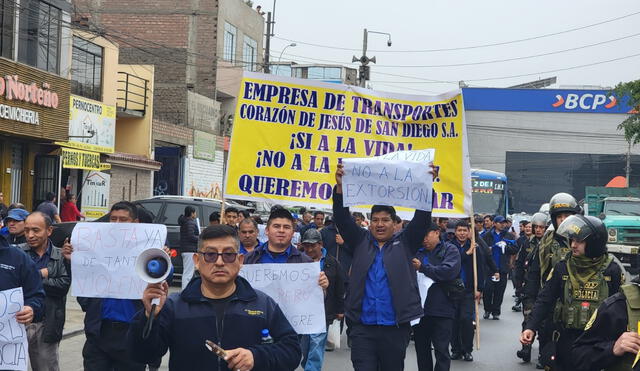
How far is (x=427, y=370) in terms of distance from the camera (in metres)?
8.91

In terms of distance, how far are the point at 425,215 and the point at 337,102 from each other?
197cm

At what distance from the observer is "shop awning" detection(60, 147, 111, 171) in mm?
24406

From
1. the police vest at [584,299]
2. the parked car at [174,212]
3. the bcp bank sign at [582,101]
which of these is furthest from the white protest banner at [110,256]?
the bcp bank sign at [582,101]

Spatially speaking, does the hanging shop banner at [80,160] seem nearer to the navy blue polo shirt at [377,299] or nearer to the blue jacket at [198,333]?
the navy blue polo shirt at [377,299]

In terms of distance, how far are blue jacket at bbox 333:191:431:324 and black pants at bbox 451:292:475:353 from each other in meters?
4.57

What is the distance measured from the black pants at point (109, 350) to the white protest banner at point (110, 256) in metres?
0.33

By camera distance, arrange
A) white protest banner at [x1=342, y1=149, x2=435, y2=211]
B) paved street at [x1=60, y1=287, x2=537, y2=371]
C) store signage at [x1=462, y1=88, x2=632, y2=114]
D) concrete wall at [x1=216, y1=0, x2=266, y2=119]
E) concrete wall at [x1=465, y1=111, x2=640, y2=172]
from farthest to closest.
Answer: store signage at [x1=462, y1=88, x2=632, y2=114] → concrete wall at [x1=465, y1=111, x2=640, y2=172] → concrete wall at [x1=216, y1=0, x2=266, y2=119] → paved street at [x1=60, y1=287, x2=537, y2=371] → white protest banner at [x1=342, y1=149, x2=435, y2=211]

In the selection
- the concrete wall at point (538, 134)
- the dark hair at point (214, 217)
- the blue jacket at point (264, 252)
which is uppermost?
the concrete wall at point (538, 134)

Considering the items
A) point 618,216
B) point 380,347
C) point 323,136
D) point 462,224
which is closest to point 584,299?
point 380,347

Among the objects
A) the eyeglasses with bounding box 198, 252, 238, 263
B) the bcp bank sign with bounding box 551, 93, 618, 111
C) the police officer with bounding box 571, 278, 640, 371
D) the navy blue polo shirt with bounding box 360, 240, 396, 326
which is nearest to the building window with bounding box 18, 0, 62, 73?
the navy blue polo shirt with bounding box 360, 240, 396, 326

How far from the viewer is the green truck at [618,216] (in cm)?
2969

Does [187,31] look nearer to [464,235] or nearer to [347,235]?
[464,235]

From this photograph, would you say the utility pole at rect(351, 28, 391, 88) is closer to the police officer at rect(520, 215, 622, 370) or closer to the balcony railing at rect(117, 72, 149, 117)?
the balcony railing at rect(117, 72, 149, 117)

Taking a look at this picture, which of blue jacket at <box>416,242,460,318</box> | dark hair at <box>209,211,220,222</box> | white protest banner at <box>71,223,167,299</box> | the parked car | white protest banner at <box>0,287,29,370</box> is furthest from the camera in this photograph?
the parked car
